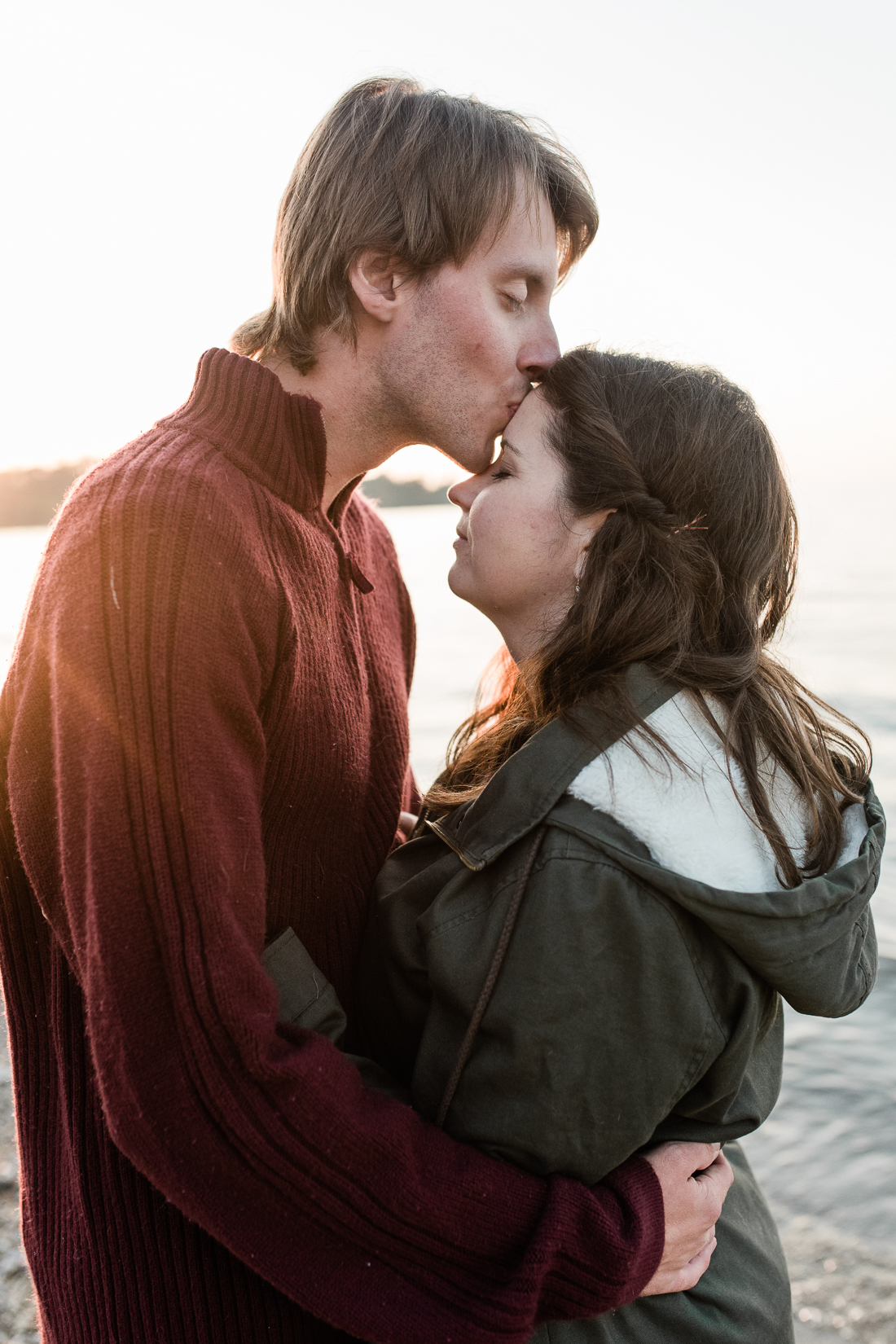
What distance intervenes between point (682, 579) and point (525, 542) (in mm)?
304

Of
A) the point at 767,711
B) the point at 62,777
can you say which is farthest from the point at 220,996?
the point at 767,711

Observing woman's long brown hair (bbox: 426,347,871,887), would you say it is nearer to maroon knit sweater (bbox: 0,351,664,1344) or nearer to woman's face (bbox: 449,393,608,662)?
woman's face (bbox: 449,393,608,662)

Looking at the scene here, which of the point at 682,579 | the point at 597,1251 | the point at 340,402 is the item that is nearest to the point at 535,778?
the point at 682,579

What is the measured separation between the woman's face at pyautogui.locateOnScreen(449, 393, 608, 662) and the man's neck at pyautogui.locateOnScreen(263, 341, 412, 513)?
0.28m

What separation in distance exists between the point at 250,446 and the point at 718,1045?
1.16 m

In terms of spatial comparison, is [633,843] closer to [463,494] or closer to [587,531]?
[587,531]

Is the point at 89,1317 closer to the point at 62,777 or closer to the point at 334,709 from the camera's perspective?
the point at 62,777

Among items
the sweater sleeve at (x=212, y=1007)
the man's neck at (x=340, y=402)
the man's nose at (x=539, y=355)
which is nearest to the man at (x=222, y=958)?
the sweater sleeve at (x=212, y=1007)

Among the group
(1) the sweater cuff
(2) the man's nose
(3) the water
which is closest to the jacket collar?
(1) the sweater cuff

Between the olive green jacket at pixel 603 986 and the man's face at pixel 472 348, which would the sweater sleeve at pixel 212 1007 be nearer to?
the olive green jacket at pixel 603 986

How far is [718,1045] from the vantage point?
1.37 metres

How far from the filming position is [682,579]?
171 cm

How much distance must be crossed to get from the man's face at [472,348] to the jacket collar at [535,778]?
793 millimetres

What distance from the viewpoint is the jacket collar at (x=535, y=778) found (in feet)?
4.74
